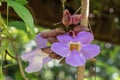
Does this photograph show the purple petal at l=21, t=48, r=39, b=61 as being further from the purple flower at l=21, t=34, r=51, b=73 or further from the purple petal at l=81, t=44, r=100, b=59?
the purple petal at l=81, t=44, r=100, b=59

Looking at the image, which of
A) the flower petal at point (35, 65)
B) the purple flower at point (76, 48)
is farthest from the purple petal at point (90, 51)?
the flower petal at point (35, 65)

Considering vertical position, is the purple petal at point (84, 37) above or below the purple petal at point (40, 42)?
above

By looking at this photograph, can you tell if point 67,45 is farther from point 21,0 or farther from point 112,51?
point 112,51

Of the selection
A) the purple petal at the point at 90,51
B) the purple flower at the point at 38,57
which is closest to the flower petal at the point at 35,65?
the purple flower at the point at 38,57

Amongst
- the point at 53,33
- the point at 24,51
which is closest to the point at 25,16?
the point at 53,33

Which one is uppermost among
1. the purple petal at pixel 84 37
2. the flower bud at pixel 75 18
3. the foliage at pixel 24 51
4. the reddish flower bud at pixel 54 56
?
the flower bud at pixel 75 18

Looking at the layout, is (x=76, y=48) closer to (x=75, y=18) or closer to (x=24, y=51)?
(x=75, y=18)

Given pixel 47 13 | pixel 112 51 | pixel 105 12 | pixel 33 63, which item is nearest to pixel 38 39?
pixel 33 63

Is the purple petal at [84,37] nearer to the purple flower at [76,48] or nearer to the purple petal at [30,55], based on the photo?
the purple flower at [76,48]

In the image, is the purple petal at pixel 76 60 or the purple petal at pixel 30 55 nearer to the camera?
the purple petal at pixel 76 60
